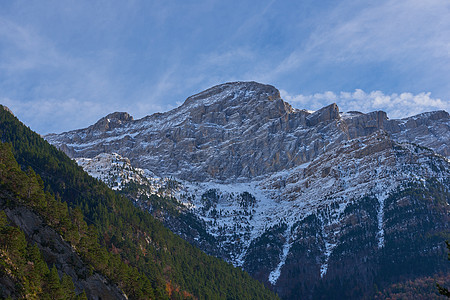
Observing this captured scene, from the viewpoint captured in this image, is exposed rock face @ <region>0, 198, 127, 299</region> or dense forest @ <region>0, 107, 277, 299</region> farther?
exposed rock face @ <region>0, 198, 127, 299</region>

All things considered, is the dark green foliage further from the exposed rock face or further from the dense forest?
the exposed rock face

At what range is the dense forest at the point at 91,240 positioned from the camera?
204ft

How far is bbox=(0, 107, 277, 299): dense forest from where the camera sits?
62.2m

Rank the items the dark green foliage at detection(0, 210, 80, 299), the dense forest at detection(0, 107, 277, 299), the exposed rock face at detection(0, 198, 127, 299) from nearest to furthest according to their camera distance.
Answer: the dark green foliage at detection(0, 210, 80, 299)
the dense forest at detection(0, 107, 277, 299)
the exposed rock face at detection(0, 198, 127, 299)

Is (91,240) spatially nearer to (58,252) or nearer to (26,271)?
(58,252)

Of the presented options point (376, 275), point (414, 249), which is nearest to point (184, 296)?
point (376, 275)

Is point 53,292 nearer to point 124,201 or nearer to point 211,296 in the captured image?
point 211,296

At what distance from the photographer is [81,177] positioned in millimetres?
131750

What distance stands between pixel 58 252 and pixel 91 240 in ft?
31.5

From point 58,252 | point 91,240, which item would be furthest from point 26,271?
point 91,240

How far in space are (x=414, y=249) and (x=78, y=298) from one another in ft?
455

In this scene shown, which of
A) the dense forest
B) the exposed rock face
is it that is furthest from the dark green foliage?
the exposed rock face

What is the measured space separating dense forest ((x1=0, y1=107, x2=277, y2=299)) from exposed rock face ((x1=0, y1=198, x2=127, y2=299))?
1.23 metres

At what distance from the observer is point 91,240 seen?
8125cm
